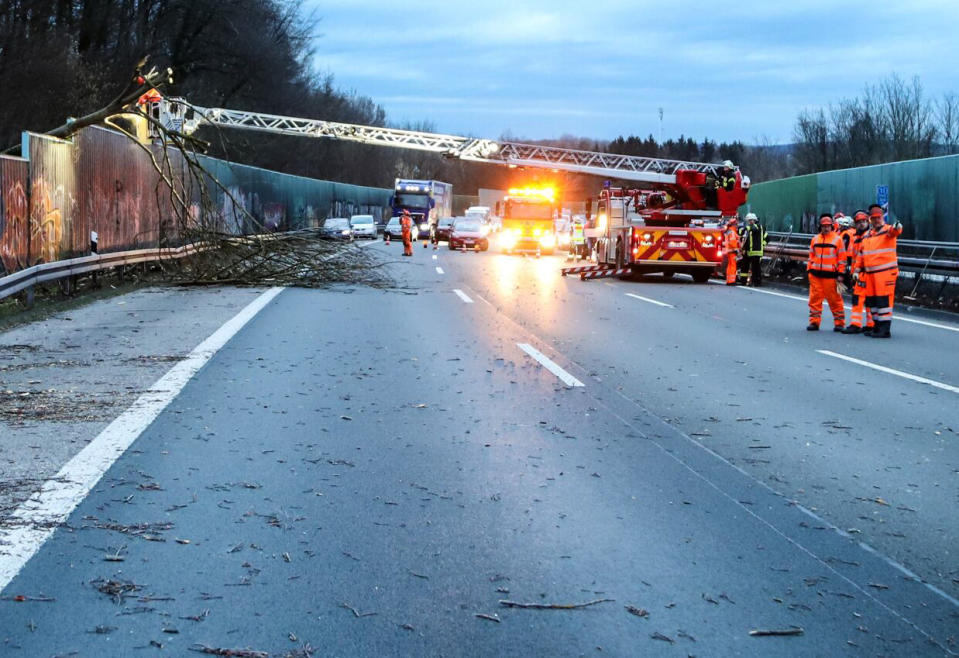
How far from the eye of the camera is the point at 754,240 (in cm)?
2667

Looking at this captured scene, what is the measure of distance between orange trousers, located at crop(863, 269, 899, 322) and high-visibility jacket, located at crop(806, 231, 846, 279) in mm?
659

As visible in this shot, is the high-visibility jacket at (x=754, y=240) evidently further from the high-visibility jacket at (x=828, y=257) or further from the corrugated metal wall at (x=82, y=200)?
the corrugated metal wall at (x=82, y=200)

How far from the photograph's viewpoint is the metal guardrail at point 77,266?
14719 millimetres

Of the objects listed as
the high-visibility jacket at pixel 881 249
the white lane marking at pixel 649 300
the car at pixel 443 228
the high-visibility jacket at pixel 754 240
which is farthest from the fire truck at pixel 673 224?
the car at pixel 443 228

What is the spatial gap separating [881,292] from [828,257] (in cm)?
106

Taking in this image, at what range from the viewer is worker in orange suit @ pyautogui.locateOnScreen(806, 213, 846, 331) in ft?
51.4

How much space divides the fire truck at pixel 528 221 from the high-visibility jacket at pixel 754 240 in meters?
18.4

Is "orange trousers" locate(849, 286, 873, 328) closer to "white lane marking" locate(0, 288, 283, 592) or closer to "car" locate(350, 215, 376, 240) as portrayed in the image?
"white lane marking" locate(0, 288, 283, 592)

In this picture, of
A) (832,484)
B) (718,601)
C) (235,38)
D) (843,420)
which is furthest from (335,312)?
(235,38)

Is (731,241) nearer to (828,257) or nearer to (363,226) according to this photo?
(828,257)

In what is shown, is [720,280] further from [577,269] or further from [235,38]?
[235,38]

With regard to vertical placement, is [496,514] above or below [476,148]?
below

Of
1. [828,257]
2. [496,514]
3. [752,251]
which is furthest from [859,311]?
[752,251]

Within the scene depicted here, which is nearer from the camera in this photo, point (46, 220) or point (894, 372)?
point (894, 372)
